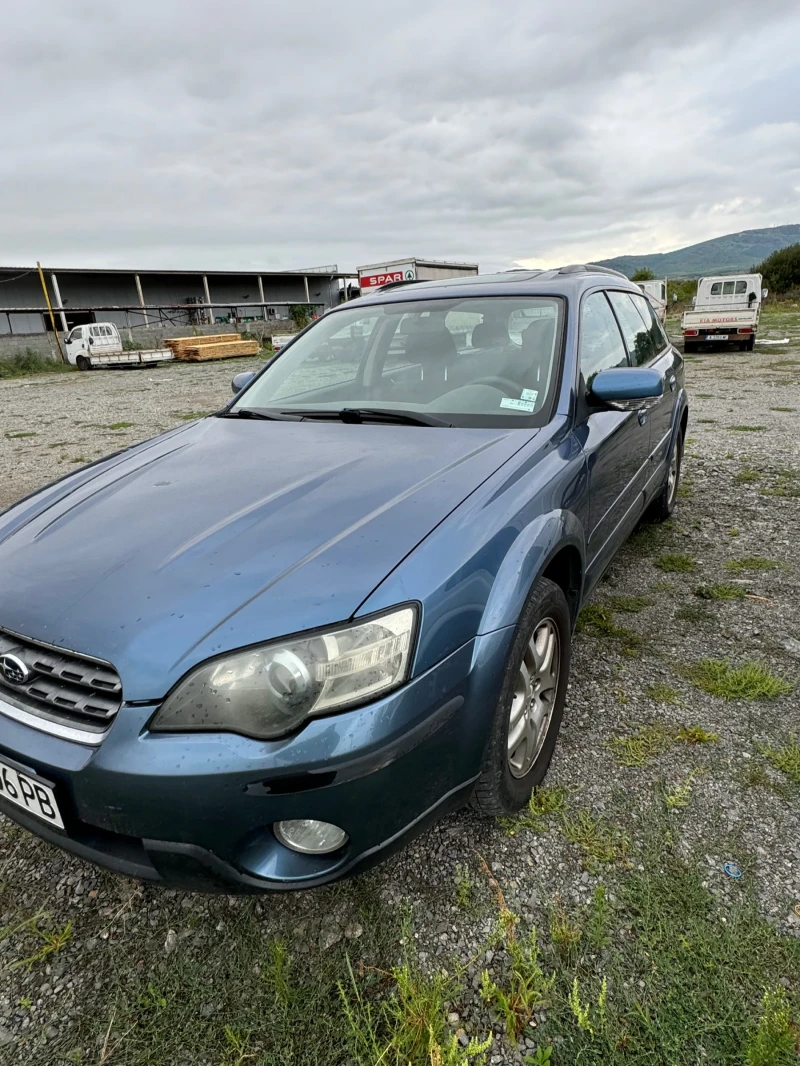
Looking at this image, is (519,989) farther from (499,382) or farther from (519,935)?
(499,382)

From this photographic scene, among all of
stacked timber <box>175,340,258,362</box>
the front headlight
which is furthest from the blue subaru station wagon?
stacked timber <box>175,340,258,362</box>

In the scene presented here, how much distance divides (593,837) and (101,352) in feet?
87.0

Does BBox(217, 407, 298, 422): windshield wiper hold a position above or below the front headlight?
above

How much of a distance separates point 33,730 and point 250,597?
0.57 m

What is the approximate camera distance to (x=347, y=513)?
1717 millimetres

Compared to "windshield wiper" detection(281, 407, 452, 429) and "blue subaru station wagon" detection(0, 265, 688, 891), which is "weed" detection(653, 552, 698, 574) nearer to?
"blue subaru station wagon" detection(0, 265, 688, 891)

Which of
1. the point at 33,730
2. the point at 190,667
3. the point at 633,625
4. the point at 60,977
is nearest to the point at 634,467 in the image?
the point at 633,625

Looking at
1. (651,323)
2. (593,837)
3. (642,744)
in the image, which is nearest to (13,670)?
(593,837)

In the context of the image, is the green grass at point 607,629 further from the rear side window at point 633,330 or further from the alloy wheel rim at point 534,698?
the rear side window at point 633,330

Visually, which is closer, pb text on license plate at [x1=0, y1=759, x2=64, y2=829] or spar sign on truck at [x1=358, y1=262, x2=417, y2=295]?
pb text on license plate at [x1=0, y1=759, x2=64, y2=829]

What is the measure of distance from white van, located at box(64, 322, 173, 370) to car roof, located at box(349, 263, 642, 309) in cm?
2295

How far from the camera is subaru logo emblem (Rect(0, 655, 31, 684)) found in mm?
1456

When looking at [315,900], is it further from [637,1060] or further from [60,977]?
[637,1060]

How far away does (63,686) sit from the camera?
4.71 ft
